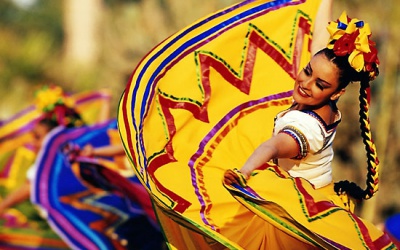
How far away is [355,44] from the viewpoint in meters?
3.46

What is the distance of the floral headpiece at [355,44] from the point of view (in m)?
3.45

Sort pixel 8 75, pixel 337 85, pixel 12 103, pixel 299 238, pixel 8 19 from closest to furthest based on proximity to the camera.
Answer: pixel 299 238 < pixel 337 85 < pixel 12 103 < pixel 8 75 < pixel 8 19

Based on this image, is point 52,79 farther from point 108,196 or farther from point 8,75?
point 108,196

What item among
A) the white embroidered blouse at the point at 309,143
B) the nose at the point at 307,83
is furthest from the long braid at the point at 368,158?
the nose at the point at 307,83

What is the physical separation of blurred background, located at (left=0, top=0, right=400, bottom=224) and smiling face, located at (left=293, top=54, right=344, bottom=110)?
5.15 metres

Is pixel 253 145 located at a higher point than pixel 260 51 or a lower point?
lower

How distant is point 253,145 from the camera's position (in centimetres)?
408

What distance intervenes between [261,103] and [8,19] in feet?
67.6

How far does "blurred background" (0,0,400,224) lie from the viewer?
912 cm

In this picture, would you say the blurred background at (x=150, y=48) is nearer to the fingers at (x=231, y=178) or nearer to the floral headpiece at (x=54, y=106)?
the floral headpiece at (x=54, y=106)

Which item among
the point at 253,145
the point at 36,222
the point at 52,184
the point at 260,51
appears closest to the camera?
the point at 253,145

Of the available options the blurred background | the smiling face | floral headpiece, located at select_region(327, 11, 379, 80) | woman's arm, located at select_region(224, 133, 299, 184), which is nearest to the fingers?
woman's arm, located at select_region(224, 133, 299, 184)

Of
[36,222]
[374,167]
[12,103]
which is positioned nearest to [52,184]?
[36,222]

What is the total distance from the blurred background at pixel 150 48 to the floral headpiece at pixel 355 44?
519 cm
